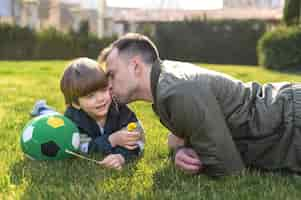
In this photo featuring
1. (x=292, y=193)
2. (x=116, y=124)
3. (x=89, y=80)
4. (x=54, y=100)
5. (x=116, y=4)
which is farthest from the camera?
(x=116, y=4)

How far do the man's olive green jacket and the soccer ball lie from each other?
2.03 feet

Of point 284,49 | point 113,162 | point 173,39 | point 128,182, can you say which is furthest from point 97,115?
point 173,39

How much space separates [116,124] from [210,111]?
2.98 feet

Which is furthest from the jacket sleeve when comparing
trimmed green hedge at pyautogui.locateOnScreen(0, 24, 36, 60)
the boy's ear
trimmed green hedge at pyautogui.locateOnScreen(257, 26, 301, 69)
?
trimmed green hedge at pyautogui.locateOnScreen(0, 24, 36, 60)

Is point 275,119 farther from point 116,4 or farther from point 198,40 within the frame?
point 116,4

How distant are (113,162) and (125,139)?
22 centimetres

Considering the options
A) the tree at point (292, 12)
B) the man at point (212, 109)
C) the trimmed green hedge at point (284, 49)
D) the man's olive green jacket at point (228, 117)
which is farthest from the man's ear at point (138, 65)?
the tree at point (292, 12)

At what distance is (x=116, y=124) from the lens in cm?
340

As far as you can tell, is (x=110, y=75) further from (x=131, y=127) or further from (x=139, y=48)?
(x=131, y=127)

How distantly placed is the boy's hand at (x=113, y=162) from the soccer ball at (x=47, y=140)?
10.0 inches

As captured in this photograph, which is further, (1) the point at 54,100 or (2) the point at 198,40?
(2) the point at 198,40

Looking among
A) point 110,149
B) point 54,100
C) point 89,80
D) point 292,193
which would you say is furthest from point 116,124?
point 54,100

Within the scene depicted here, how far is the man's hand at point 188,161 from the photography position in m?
2.76

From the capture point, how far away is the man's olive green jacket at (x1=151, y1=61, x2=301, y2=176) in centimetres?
264
